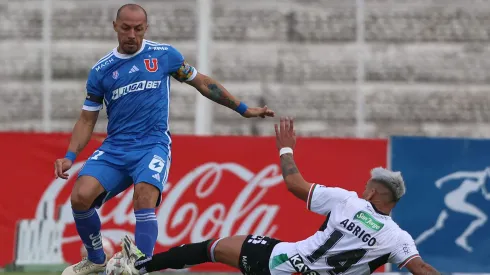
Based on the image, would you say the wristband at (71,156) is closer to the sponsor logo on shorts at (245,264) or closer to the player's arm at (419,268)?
the sponsor logo on shorts at (245,264)

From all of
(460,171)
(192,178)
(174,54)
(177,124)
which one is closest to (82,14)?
(177,124)

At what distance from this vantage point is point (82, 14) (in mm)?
19203

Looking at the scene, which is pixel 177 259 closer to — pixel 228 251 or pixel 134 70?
pixel 228 251

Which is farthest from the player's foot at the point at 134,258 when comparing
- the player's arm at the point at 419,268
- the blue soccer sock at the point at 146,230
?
the player's arm at the point at 419,268

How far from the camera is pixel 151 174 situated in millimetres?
9023

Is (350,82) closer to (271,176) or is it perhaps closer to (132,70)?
(271,176)

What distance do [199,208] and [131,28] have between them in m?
4.83

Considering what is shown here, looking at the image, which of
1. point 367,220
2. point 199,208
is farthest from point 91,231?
point 199,208

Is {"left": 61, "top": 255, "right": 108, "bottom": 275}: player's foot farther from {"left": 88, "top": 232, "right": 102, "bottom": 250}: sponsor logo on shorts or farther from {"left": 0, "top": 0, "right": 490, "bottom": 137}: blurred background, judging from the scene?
{"left": 0, "top": 0, "right": 490, "bottom": 137}: blurred background

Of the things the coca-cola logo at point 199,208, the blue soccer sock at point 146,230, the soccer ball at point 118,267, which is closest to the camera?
the soccer ball at point 118,267

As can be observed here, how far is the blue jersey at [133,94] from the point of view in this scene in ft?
30.2

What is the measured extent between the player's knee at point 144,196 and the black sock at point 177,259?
0.57 m

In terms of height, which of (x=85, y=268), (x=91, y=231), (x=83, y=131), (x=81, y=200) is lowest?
(x=85, y=268)

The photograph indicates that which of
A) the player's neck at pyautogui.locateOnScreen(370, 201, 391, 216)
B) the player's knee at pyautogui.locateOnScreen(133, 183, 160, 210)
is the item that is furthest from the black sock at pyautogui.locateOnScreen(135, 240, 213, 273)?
the player's neck at pyautogui.locateOnScreen(370, 201, 391, 216)
